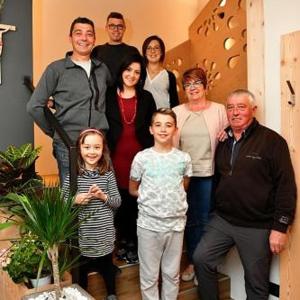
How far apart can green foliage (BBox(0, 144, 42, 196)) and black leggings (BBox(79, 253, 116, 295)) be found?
608mm

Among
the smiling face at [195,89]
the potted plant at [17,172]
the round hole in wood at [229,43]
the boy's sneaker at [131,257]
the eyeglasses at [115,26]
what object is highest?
the eyeglasses at [115,26]

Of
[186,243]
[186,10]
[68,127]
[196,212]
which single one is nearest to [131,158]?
[68,127]

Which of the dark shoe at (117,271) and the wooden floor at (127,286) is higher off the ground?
the dark shoe at (117,271)

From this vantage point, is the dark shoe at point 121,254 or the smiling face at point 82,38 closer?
the smiling face at point 82,38

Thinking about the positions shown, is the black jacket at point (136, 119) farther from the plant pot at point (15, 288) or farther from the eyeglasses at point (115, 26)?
the plant pot at point (15, 288)

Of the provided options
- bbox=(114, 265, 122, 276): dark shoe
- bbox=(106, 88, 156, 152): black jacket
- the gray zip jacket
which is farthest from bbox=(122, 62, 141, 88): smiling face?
bbox=(114, 265, 122, 276): dark shoe

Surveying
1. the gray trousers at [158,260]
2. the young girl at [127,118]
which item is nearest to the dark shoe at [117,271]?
the young girl at [127,118]

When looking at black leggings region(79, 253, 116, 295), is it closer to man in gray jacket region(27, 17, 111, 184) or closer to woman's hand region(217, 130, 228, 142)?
man in gray jacket region(27, 17, 111, 184)

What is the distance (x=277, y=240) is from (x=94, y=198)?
1143 mm

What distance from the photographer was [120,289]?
263cm

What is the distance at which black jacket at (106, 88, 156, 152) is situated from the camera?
8.54 ft

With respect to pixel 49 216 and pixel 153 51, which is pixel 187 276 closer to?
pixel 49 216

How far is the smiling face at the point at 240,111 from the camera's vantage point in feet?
8.18

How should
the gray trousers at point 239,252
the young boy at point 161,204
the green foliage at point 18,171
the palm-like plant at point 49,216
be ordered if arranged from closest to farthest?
the palm-like plant at point 49,216 → the young boy at point 161,204 → the gray trousers at point 239,252 → the green foliage at point 18,171
